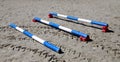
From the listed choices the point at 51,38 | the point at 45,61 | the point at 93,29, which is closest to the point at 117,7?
the point at 93,29

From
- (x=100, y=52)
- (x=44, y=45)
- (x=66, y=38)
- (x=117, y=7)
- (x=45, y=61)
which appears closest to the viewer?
(x=45, y=61)

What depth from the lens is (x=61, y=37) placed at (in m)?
5.59

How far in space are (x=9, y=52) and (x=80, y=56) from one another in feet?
6.13

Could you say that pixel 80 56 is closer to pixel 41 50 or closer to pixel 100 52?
pixel 100 52

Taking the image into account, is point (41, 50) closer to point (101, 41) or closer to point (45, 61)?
point (45, 61)

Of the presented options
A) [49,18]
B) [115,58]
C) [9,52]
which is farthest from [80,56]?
[49,18]

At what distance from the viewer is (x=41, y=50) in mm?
4809

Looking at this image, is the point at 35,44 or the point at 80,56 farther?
the point at 35,44

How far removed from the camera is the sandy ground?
447 centimetres

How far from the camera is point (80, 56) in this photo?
14.6ft

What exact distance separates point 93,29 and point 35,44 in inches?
83.1

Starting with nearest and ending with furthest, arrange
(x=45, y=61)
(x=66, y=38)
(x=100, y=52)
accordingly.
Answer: (x=45, y=61), (x=100, y=52), (x=66, y=38)

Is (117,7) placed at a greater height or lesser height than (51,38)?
greater

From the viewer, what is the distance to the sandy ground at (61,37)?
4467mm
